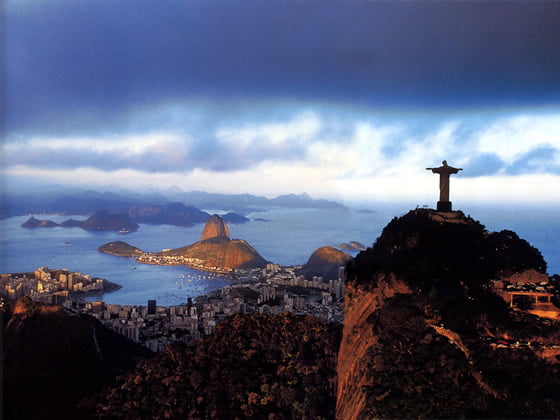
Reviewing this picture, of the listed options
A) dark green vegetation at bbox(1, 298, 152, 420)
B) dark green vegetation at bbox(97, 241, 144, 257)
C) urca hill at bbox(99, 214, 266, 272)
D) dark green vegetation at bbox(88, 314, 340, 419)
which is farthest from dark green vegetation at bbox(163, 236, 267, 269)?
dark green vegetation at bbox(88, 314, 340, 419)

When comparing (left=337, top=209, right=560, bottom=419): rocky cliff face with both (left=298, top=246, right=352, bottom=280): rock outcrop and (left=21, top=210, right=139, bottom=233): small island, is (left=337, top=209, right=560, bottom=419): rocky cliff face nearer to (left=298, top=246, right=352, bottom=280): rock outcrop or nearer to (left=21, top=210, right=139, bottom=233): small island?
(left=298, top=246, right=352, bottom=280): rock outcrop

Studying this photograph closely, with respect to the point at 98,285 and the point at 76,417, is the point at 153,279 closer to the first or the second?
the point at 98,285

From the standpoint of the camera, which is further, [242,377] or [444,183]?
[242,377]

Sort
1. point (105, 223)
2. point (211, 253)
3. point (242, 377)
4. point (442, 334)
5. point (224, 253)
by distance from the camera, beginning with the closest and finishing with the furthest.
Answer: point (442, 334) < point (242, 377) < point (224, 253) < point (211, 253) < point (105, 223)

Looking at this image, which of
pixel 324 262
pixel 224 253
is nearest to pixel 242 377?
pixel 324 262

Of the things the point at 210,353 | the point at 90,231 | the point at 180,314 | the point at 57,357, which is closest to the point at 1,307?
the point at 57,357

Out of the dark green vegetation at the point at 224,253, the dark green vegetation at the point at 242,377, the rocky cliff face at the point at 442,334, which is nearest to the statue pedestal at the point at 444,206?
the rocky cliff face at the point at 442,334

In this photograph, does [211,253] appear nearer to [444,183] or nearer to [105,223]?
[105,223]
